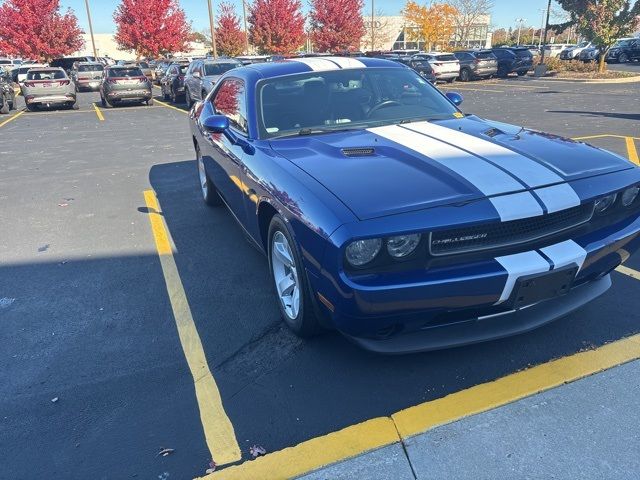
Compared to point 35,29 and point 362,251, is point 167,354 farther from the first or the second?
point 35,29

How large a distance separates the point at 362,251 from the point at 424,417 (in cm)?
84

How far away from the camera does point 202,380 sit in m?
2.88

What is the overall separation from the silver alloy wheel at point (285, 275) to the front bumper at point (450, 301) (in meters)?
0.48

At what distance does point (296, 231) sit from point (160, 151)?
26.7 feet

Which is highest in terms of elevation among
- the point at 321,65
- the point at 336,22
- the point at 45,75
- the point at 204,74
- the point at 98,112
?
the point at 336,22

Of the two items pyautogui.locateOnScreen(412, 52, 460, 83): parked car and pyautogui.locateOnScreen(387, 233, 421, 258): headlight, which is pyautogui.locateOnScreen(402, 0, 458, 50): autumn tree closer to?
pyautogui.locateOnScreen(412, 52, 460, 83): parked car

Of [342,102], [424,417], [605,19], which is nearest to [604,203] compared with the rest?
[424,417]

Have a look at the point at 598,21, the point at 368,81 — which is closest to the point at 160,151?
the point at 368,81

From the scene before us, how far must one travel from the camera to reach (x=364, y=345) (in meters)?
2.65

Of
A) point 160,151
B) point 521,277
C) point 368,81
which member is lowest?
point 160,151

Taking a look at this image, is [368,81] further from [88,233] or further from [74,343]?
[88,233]

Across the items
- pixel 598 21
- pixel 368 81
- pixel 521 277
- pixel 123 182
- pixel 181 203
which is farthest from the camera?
pixel 598 21

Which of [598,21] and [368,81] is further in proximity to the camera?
[598,21]

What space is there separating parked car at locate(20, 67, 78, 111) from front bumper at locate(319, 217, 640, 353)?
19.4 meters
